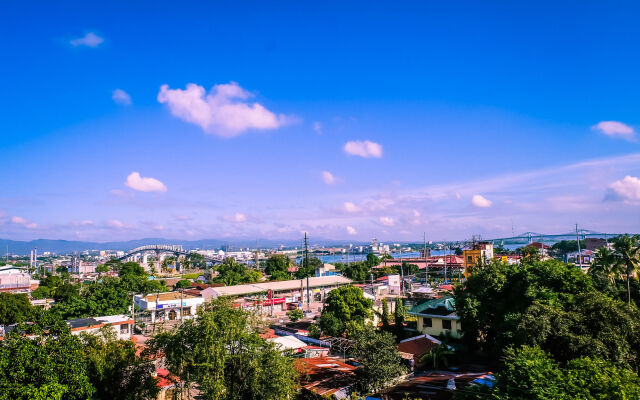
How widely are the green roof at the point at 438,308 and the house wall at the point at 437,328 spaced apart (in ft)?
1.58

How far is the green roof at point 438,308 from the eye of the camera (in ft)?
87.7

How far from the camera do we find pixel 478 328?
2289 cm

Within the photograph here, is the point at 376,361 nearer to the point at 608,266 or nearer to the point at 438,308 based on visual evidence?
the point at 438,308

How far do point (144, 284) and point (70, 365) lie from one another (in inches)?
1618

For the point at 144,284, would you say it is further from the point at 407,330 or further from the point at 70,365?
the point at 70,365

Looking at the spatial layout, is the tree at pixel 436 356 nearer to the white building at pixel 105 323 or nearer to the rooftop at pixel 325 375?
the rooftop at pixel 325 375

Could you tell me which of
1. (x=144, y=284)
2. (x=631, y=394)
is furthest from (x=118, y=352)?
(x=144, y=284)

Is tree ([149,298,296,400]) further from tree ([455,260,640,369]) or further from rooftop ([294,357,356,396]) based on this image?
tree ([455,260,640,369])

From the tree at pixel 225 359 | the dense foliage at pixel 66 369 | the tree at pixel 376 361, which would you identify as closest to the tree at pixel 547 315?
the tree at pixel 376 361

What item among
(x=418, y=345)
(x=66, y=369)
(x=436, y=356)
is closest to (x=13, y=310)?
(x=66, y=369)

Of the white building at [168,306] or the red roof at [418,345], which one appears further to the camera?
the white building at [168,306]

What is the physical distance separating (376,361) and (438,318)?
1080cm

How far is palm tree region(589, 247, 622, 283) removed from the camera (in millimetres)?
24620

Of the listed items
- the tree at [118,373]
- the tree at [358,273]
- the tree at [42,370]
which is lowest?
the tree at [358,273]
